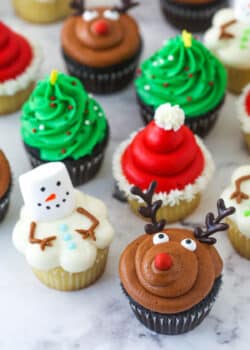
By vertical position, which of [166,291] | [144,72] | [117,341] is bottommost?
[117,341]

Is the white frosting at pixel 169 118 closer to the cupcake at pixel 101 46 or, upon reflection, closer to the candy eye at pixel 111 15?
the cupcake at pixel 101 46

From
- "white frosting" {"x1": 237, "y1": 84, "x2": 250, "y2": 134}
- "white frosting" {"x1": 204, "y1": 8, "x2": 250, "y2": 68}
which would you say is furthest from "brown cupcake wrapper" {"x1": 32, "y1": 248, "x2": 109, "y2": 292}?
"white frosting" {"x1": 204, "y1": 8, "x2": 250, "y2": 68}

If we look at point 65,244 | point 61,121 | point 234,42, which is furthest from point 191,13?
point 65,244

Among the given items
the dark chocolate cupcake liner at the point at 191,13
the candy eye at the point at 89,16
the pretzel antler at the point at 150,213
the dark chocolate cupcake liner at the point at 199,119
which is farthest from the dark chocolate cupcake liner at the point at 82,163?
Answer: the dark chocolate cupcake liner at the point at 191,13

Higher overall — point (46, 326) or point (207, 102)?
point (207, 102)

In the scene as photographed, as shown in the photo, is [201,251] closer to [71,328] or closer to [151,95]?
[71,328]

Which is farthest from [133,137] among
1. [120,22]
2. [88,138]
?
[120,22]

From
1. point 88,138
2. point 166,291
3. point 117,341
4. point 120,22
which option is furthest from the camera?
point 120,22
